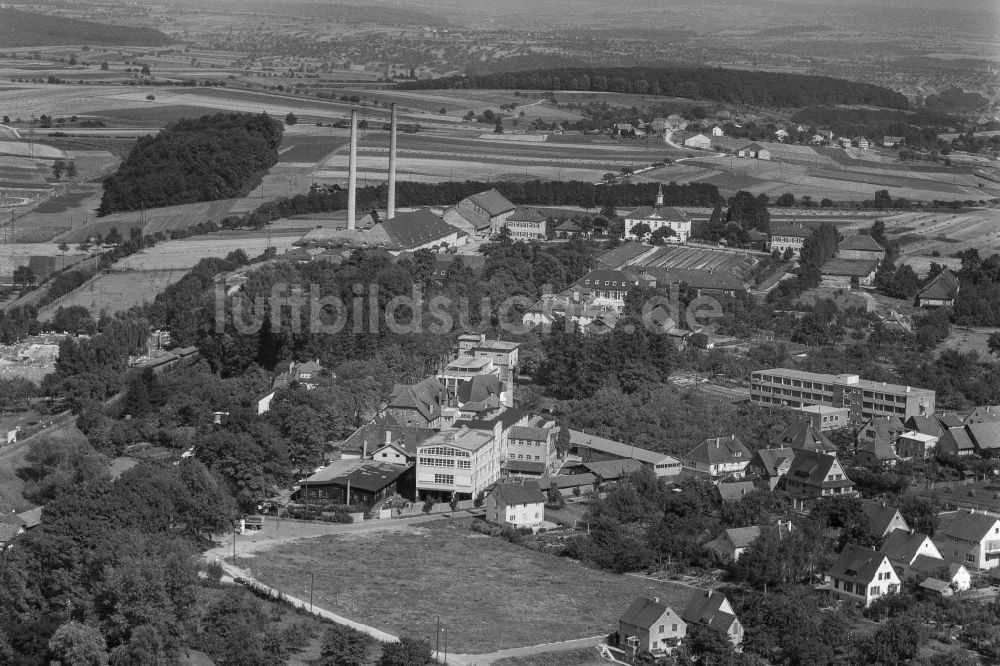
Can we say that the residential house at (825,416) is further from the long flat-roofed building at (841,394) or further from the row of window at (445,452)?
the row of window at (445,452)

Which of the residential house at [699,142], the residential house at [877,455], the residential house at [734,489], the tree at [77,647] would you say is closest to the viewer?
the tree at [77,647]

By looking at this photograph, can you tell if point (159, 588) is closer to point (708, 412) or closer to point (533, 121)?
point (708, 412)

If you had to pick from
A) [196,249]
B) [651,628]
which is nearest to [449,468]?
[651,628]

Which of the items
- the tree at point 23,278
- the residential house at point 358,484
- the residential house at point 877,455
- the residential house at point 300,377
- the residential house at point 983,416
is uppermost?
the residential house at point 983,416

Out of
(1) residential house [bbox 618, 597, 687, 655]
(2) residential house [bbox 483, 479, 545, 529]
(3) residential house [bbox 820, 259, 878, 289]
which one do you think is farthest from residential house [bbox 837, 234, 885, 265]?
(1) residential house [bbox 618, 597, 687, 655]

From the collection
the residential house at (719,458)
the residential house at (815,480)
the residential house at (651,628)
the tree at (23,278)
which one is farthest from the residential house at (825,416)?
the tree at (23,278)

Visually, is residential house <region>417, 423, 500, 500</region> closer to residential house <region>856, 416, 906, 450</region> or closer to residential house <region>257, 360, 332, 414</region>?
residential house <region>257, 360, 332, 414</region>

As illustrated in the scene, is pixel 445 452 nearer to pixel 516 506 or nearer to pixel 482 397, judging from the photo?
pixel 516 506
